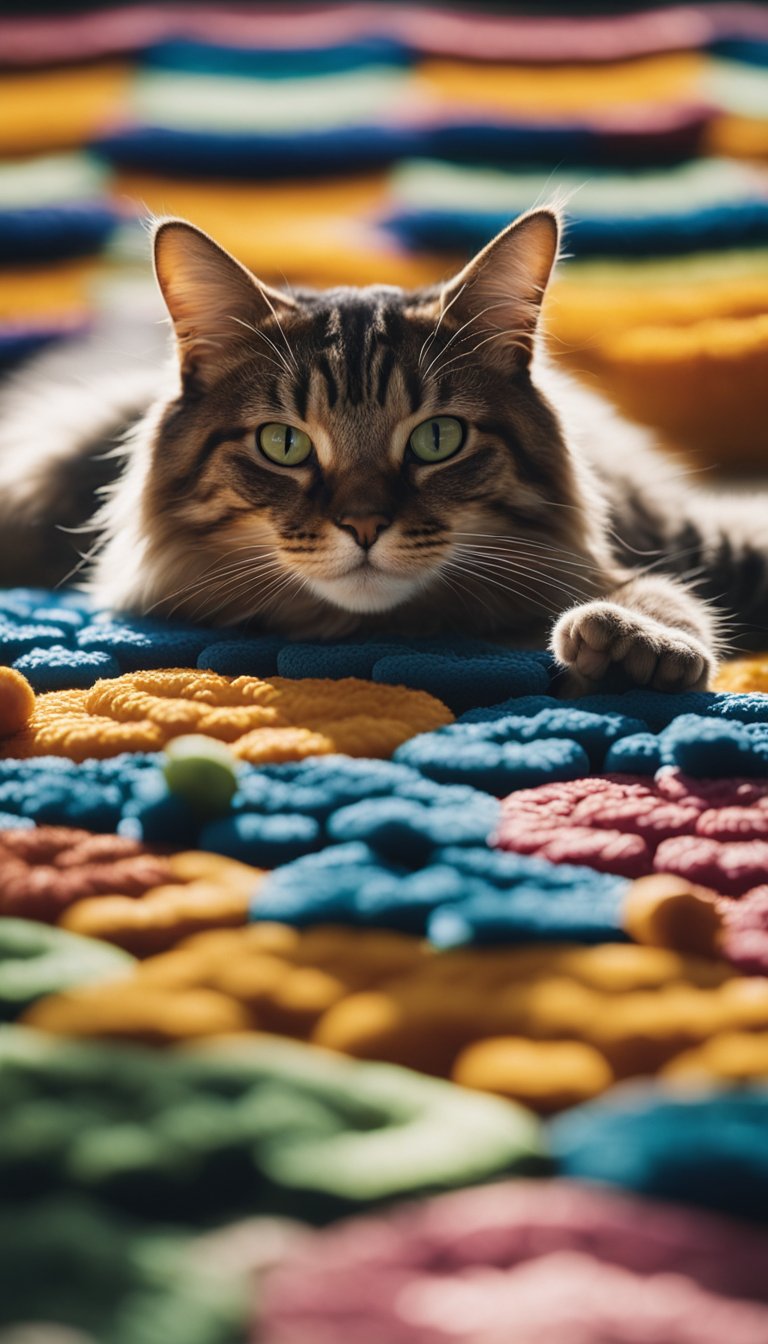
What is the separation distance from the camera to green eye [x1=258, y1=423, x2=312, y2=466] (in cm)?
154

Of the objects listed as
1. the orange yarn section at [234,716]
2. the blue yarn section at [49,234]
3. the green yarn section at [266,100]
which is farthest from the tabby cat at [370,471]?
the green yarn section at [266,100]

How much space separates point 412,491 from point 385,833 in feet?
2.16

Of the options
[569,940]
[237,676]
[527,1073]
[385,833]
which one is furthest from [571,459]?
[527,1073]

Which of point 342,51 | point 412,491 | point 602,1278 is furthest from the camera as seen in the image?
point 342,51

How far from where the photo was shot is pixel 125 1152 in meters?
0.59

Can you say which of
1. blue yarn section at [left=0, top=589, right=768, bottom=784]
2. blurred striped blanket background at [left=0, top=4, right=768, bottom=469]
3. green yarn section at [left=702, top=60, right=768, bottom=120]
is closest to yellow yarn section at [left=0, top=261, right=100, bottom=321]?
blurred striped blanket background at [left=0, top=4, right=768, bottom=469]

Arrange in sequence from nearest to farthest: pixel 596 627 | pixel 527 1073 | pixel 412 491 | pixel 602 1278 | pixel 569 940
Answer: pixel 602 1278 < pixel 527 1073 < pixel 569 940 < pixel 596 627 < pixel 412 491

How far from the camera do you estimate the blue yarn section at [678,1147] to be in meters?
0.57

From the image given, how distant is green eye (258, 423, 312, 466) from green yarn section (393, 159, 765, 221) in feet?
4.46

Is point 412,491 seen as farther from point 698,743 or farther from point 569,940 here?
point 569,940

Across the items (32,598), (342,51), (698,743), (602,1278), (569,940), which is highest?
(342,51)

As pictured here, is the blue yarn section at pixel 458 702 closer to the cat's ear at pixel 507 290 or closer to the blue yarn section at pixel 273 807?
the blue yarn section at pixel 273 807

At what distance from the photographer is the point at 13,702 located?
1169 millimetres

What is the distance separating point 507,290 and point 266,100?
180cm
